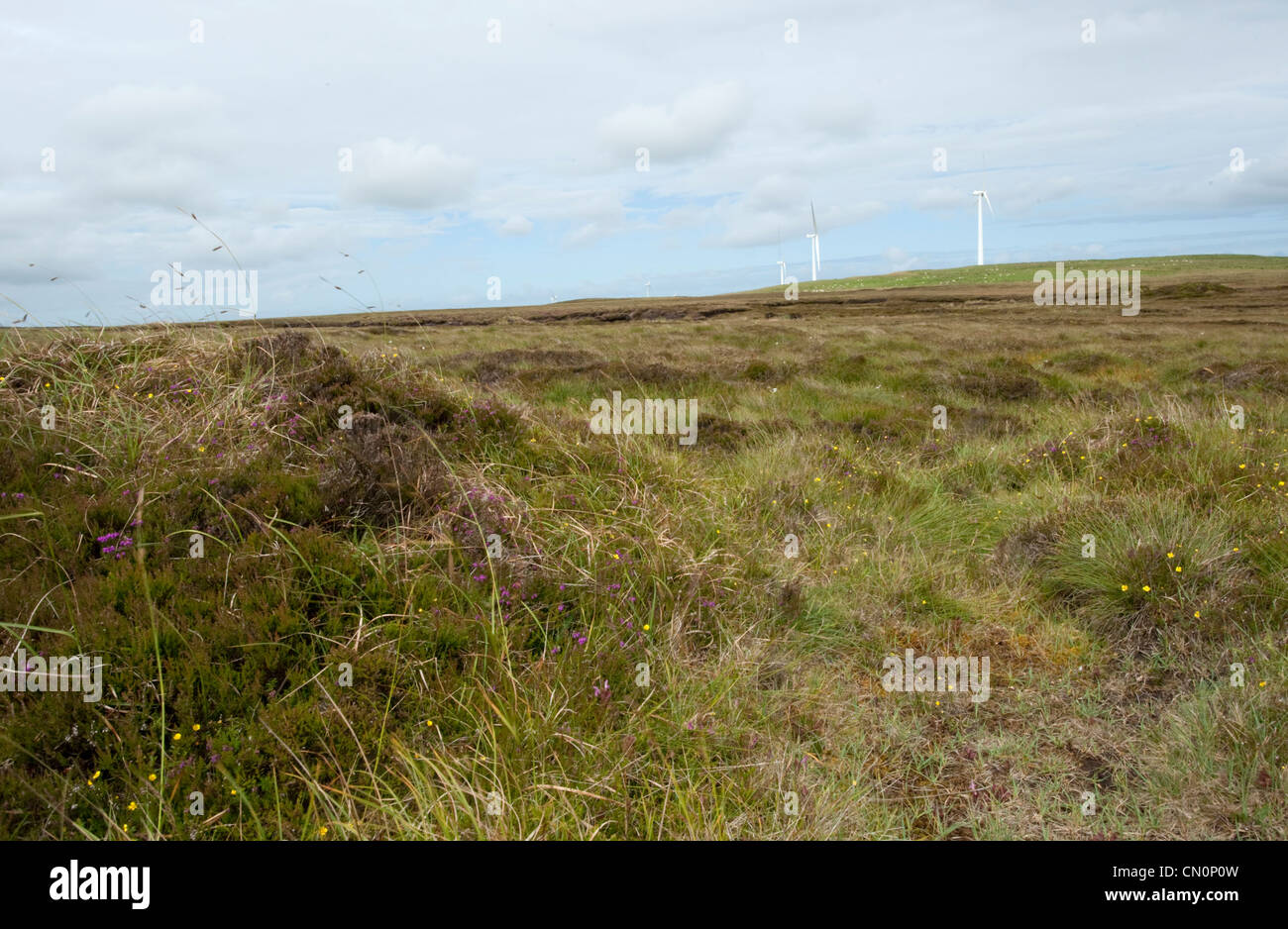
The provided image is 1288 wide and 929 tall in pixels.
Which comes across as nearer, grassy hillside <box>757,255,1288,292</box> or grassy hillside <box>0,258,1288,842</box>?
grassy hillside <box>0,258,1288,842</box>

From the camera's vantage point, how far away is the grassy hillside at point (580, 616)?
3.23 metres

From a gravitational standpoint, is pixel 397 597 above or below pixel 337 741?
above

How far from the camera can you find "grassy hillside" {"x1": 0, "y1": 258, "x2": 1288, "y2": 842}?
10.6ft

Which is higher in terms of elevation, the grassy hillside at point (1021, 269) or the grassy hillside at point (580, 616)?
the grassy hillside at point (1021, 269)

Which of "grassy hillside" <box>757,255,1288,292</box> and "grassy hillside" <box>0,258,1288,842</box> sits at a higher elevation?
"grassy hillside" <box>757,255,1288,292</box>

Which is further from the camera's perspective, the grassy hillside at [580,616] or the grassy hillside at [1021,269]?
the grassy hillside at [1021,269]

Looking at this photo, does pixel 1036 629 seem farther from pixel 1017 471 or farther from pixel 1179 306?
pixel 1179 306

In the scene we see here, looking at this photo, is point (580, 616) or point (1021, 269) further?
point (1021, 269)

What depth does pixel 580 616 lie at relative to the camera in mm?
4625

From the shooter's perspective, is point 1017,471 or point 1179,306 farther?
point 1179,306

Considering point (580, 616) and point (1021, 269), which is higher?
point (1021, 269)

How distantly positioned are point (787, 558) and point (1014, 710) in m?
2.13

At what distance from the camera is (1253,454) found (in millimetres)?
7293
